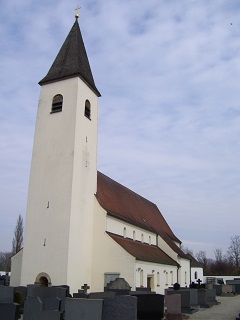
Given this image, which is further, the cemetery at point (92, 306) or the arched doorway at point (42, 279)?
the arched doorway at point (42, 279)

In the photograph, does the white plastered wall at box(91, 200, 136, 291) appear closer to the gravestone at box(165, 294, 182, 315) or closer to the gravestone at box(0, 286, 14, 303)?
the gravestone at box(165, 294, 182, 315)

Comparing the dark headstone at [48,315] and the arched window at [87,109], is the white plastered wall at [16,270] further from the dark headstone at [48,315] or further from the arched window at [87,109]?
the dark headstone at [48,315]

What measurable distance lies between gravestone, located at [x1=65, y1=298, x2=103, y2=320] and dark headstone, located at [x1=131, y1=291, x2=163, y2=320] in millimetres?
2540

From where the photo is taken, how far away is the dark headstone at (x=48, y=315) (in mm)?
10445

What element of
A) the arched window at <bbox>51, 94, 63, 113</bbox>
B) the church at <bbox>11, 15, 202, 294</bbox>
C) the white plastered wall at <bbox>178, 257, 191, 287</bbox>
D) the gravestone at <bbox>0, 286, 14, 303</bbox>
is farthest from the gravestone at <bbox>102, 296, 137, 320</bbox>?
the white plastered wall at <bbox>178, 257, 191, 287</bbox>

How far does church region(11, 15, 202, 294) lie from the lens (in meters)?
20.4

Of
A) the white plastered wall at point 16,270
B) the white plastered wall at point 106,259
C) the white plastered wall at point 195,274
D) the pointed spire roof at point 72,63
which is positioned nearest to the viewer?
the white plastered wall at point 106,259

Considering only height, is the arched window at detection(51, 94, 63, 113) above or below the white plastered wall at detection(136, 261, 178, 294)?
above

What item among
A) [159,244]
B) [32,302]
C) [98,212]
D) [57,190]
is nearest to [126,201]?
[159,244]

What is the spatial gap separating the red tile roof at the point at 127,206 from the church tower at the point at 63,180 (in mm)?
2569

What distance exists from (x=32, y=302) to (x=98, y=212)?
1223 centimetres

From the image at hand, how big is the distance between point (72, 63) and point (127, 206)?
40.9 feet

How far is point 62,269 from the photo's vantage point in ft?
64.6

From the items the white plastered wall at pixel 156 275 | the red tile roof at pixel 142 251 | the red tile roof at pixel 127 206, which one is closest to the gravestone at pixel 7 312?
the red tile roof at pixel 142 251
